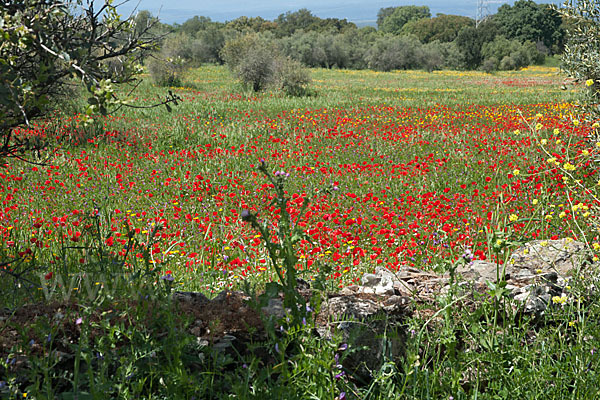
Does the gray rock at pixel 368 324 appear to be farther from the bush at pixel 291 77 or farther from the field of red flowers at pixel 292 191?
the bush at pixel 291 77

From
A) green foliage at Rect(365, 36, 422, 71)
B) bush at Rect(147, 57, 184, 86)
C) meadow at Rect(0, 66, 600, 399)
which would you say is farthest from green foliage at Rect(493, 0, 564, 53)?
meadow at Rect(0, 66, 600, 399)

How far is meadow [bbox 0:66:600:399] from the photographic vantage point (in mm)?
2441

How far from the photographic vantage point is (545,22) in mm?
83750

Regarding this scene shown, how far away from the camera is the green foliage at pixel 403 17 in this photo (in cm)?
14262

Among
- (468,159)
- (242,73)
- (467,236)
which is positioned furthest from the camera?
(242,73)

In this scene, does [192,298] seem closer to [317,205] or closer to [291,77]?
[317,205]

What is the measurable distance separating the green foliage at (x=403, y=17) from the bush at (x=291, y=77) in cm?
12559

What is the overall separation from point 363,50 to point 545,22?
143 feet

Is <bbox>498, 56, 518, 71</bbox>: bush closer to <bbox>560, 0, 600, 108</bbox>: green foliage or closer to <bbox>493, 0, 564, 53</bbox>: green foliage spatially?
<bbox>493, 0, 564, 53</bbox>: green foliage

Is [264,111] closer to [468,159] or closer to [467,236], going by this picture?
[468,159]

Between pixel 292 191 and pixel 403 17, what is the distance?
159 metres

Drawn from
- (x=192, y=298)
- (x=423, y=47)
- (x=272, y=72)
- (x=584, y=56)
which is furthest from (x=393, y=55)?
(x=192, y=298)

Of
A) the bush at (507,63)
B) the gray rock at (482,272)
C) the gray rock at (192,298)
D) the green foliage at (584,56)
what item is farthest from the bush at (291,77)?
the bush at (507,63)


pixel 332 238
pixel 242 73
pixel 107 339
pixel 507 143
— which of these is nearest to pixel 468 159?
pixel 507 143
